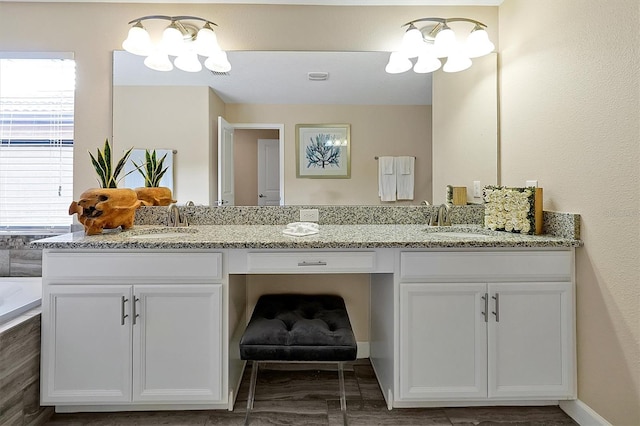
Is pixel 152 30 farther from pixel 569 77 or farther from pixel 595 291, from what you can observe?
pixel 595 291

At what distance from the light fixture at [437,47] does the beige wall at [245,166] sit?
0.88 metres

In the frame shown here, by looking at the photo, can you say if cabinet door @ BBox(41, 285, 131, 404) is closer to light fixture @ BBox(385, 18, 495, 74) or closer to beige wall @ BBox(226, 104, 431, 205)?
beige wall @ BBox(226, 104, 431, 205)

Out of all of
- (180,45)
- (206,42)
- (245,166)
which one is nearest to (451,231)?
(245,166)

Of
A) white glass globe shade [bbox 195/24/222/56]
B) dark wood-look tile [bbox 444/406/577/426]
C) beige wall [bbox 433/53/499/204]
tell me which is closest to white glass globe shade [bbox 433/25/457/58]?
beige wall [bbox 433/53/499/204]

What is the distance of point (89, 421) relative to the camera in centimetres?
162

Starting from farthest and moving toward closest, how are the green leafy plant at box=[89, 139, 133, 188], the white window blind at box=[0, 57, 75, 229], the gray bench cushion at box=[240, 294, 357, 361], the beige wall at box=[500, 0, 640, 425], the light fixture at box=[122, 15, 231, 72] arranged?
1. the white window blind at box=[0, 57, 75, 229]
2. the light fixture at box=[122, 15, 231, 72]
3. the green leafy plant at box=[89, 139, 133, 188]
4. the gray bench cushion at box=[240, 294, 357, 361]
5. the beige wall at box=[500, 0, 640, 425]

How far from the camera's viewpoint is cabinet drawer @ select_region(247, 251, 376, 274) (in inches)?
63.2

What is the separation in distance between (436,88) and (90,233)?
208 centimetres

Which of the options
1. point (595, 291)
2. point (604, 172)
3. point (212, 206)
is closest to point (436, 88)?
point (604, 172)

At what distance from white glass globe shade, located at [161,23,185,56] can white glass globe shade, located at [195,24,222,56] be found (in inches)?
3.9

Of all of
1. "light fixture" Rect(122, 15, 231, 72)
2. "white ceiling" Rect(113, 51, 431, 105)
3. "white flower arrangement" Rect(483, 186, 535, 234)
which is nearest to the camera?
"white flower arrangement" Rect(483, 186, 535, 234)

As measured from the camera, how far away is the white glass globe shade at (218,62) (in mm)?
2094

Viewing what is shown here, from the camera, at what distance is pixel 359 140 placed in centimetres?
222

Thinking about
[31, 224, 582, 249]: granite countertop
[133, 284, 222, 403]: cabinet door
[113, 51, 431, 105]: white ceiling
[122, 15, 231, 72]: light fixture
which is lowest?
[133, 284, 222, 403]: cabinet door
